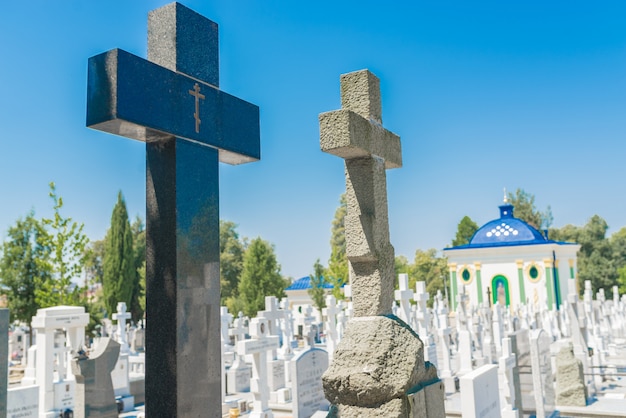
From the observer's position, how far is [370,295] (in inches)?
149

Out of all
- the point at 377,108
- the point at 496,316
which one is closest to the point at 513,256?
the point at 496,316

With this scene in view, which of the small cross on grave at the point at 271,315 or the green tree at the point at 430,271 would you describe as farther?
the green tree at the point at 430,271

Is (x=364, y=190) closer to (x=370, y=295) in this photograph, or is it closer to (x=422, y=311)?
(x=370, y=295)

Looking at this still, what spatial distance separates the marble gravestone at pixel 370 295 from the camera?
342 centimetres

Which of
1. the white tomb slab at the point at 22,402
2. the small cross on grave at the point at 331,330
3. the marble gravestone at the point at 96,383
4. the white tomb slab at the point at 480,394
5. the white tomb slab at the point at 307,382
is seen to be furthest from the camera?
the small cross on grave at the point at 331,330

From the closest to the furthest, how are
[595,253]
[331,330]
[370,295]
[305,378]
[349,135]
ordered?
[349,135], [370,295], [305,378], [331,330], [595,253]

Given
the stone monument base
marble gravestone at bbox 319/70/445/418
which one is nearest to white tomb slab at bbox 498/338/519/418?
marble gravestone at bbox 319/70/445/418

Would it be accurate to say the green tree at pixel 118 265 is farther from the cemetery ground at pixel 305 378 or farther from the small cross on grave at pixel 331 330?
the small cross on grave at pixel 331 330

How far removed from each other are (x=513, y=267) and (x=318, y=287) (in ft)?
42.4

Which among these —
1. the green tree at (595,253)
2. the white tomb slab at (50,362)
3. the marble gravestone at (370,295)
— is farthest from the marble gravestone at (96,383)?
the green tree at (595,253)

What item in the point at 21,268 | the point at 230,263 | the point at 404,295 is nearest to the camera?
the point at 404,295

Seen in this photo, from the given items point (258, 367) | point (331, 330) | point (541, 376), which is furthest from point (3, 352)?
point (331, 330)

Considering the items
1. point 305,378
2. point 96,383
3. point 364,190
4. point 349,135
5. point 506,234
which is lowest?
point 305,378

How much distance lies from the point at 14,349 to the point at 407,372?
2469cm
